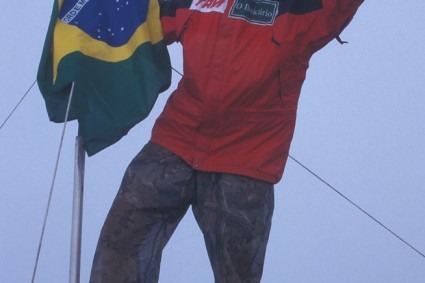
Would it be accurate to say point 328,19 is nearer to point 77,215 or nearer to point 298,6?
point 298,6

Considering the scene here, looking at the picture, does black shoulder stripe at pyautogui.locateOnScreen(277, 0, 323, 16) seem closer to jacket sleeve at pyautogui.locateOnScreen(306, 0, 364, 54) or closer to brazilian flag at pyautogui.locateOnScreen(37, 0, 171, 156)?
jacket sleeve at pyautogui.locateOnScreen(306, 0, 364, 54)

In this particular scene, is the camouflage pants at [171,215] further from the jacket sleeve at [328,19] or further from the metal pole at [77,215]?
the jacket sleeve at [328,19]

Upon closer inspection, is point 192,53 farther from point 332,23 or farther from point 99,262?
point 99,262

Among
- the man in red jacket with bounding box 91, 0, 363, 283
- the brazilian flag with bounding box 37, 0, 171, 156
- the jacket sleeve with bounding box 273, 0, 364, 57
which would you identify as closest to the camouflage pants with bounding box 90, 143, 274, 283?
the man in red jacket with bounding box 91, 0, 363, 283

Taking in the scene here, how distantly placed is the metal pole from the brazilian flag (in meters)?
0.03

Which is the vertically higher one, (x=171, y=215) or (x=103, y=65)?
(x=103, y=65)

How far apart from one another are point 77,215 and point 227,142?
14.0 inches

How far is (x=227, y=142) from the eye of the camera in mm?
1693

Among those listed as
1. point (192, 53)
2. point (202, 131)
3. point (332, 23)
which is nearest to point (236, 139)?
point (202, 131)

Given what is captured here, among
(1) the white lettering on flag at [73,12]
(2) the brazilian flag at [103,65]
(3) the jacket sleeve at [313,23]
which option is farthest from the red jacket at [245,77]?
(1) the white lettering on flag at [73,12]

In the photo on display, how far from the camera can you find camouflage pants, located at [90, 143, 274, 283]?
168cm

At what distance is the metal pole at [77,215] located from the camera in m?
1.72

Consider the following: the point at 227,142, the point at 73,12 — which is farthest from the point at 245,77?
the point at 73,12

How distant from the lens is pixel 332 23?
5.62ft
